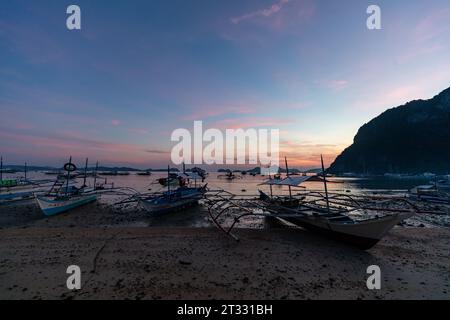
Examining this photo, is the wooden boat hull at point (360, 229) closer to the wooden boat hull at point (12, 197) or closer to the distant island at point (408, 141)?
the wooden boat hull at point (12, 197)

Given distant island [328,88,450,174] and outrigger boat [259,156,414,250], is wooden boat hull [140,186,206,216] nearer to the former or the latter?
outrigger boat [259,156,414,250]

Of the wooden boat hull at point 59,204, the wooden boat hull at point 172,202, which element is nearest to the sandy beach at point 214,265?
the wooden boat hull at point 172,202

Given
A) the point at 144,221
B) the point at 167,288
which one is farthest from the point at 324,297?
the point at 144,221

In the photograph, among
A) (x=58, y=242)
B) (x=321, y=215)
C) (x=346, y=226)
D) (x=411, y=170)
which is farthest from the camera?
(x=411, y=170)

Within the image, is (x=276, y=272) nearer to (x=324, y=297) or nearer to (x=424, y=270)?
(x=324, y=297)

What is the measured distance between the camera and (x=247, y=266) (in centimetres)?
909

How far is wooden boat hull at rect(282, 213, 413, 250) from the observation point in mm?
9977

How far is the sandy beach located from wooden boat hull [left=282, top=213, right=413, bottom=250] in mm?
451

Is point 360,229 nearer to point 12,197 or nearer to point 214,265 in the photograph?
point 214,265

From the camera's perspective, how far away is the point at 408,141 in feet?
445

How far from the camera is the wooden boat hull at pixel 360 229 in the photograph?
32.7 feet

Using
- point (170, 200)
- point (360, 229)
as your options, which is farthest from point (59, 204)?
point (360, 229)

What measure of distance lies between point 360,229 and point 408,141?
534 ft
